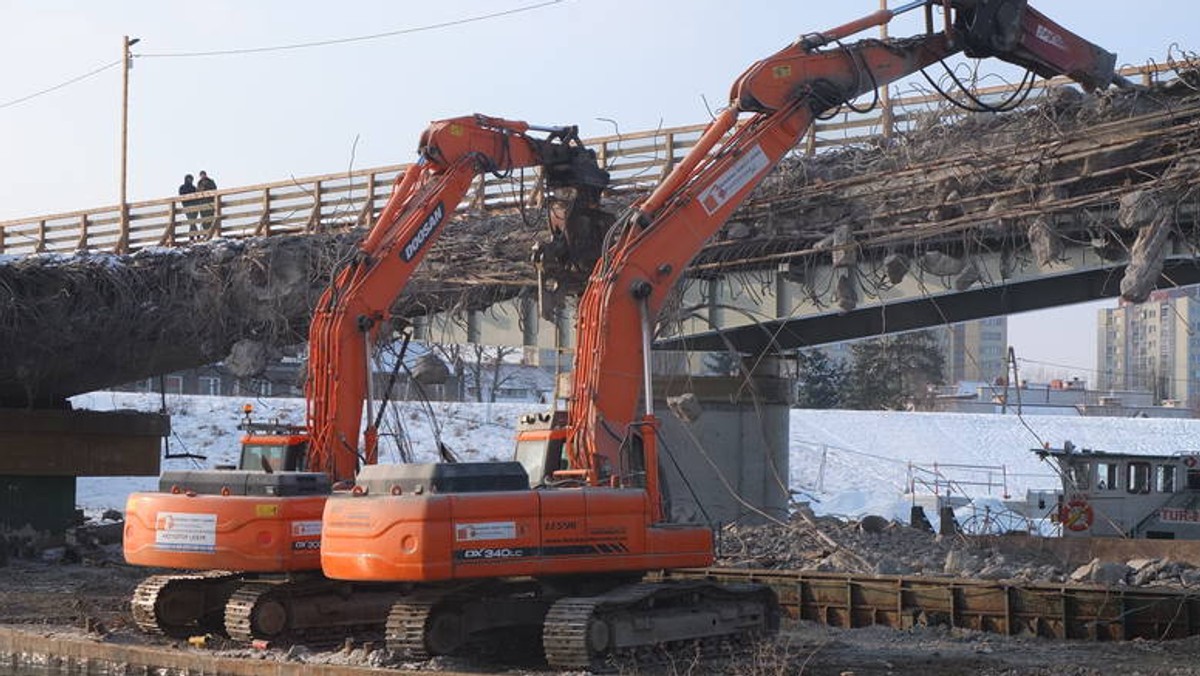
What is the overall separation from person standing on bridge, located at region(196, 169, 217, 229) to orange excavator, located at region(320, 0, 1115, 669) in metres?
20.0

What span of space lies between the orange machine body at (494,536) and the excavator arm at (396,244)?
367 cm

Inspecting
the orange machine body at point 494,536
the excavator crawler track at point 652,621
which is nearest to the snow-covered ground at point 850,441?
the excavator crawler track at point 652,621

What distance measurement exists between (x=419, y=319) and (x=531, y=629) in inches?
636

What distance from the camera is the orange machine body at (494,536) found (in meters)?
15.6

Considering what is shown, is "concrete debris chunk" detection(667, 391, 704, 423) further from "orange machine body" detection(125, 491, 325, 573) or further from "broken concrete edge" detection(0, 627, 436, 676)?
"broken concrete edge" detection(0, 627, 436, 676)

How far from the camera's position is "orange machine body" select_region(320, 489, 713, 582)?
612 inches

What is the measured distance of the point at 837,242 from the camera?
27125mm

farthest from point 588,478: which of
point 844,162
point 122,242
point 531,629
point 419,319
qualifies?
point 122,242

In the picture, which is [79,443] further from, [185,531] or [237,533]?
[237,533]

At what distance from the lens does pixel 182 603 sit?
2027 centimetres

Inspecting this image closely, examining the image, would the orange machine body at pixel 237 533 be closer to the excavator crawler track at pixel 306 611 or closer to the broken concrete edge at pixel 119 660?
the excavator crawler track at pixel 306 611

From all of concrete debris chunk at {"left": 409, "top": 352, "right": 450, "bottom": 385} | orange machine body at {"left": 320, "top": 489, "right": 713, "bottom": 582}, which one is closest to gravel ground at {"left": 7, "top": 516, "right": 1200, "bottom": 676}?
orange machine body at {"left": 320, "top": 489, "right": 713, "bottom": 582}

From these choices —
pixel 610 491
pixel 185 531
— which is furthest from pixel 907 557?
pixel 185 531

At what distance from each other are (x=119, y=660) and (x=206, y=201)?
21.3 metres
